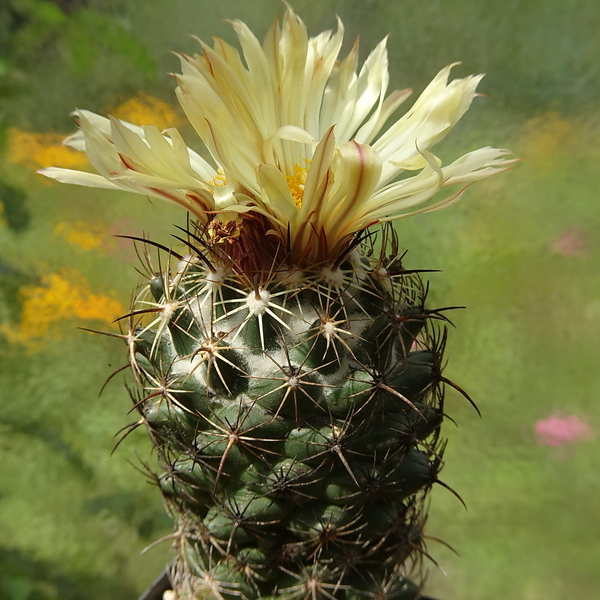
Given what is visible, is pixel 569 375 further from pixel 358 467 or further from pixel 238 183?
pixel 238 183

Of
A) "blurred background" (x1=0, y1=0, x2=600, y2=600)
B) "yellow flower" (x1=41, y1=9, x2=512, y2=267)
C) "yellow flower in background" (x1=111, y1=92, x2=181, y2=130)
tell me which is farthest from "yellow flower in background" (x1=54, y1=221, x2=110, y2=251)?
"yellow flower" (x1=41, y1=9, x2=512, y2=267)

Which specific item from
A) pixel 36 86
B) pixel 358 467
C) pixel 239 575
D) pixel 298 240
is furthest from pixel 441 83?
pixel 36 86

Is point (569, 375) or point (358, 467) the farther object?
point (569, 375)

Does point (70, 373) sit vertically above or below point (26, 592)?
above

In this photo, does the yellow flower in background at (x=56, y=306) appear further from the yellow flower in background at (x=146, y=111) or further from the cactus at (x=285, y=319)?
the cactus at (x=285, y=319)

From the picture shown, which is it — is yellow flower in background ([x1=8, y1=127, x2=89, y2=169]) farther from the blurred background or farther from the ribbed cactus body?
the ribbed cactus body

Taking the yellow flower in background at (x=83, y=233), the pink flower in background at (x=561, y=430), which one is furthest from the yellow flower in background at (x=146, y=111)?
the pink flower in background at (x=561, y=430)
